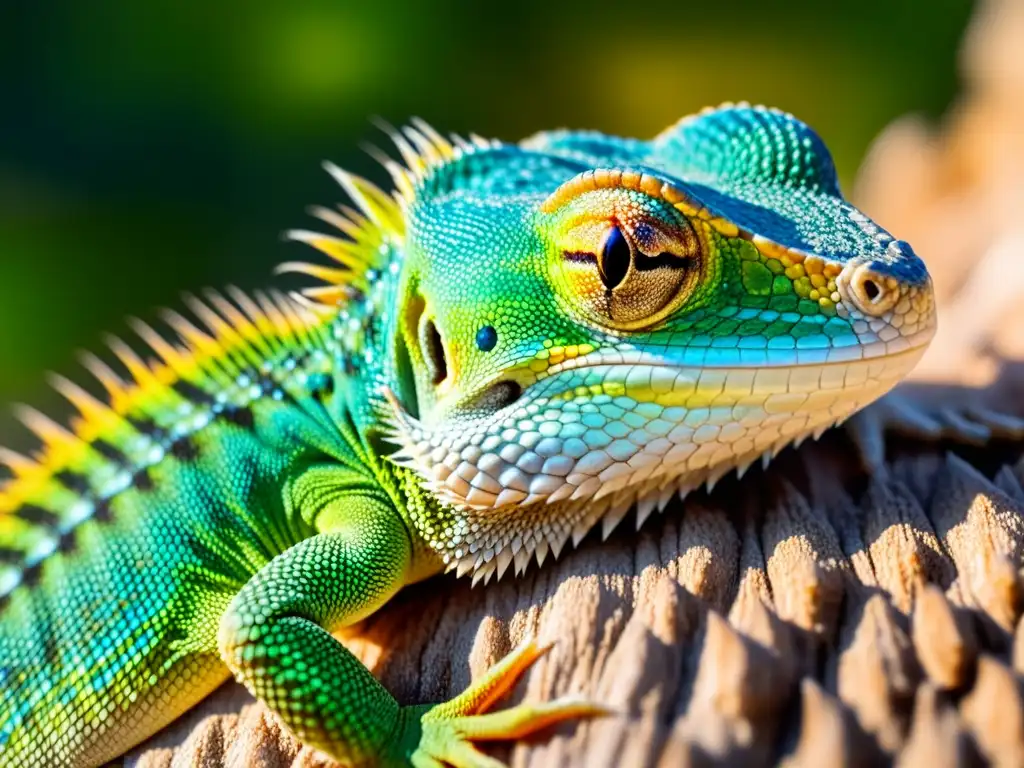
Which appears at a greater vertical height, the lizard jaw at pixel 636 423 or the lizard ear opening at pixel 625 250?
the lizard ear opening at pixel 625 250

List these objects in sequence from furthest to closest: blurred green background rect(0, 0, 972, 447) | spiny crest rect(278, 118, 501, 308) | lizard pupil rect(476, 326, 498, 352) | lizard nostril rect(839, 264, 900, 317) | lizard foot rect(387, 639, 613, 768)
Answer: blurred green background rect(0, 0, 972, 447), spiny crest rect(278, 118, 501, 308), lizard pupil rect(476, 326, 498, 352), lizard nostril rect(839, 264, 900, 317), lizard foot rect(387, 639, 613, 768)

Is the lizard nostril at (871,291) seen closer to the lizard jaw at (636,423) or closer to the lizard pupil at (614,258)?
the lizard jaw at (636,423)

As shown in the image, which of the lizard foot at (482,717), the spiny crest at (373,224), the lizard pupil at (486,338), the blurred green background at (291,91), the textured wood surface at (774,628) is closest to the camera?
the textured wood surface at (774,628)

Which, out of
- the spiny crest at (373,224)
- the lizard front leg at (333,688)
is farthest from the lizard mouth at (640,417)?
the spiny crest at (373,224)

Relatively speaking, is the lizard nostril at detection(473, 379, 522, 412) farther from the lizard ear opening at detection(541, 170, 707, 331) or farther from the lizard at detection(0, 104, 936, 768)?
the lizard ear opening at detection(541, 170, 707, 331)

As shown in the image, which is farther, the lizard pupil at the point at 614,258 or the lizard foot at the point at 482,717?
the lizard pupil at the point at 614,258

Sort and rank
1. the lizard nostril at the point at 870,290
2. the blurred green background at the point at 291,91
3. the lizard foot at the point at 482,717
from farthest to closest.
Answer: the blurred green background at the point at 291,91, the lizard nostril at the point at 870,290, the lizard foot at the point at 482,717

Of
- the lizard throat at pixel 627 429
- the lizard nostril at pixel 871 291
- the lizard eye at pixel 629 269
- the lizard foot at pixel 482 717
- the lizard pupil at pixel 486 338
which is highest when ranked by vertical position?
the lizard eye at pixel 629 269

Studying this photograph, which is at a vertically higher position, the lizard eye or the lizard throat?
the lizard eye

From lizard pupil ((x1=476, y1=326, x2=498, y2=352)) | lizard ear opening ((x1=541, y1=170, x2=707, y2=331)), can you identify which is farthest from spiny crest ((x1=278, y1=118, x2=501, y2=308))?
lizard ear opening ((x1=541, y1=170, x2=707, y2=331))
